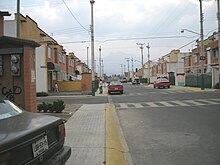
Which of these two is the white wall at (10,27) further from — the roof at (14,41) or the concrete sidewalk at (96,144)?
the concrete sidewalk at (96,144)

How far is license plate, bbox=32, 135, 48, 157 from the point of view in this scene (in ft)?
12.1

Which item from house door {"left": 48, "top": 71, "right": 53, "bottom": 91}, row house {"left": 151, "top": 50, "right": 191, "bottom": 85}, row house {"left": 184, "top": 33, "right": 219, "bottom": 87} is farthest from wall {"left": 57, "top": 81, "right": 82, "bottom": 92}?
row house {"left": 151, "top": 50, "right": 191, "bottom": 85}

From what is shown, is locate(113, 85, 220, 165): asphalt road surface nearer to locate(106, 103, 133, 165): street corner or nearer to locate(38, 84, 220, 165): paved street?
locate(38, 84, 220, 165): paved street

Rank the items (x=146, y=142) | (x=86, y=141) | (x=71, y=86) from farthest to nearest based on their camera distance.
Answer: (x=71, y=86) → (x=146, y=142) → (x=86, y=141)

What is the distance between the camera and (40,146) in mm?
3859

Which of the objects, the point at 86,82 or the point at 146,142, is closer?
the point at 146,142

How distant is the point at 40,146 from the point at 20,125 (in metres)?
0.37

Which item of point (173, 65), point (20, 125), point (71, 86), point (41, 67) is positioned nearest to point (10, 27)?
point (41, 67)

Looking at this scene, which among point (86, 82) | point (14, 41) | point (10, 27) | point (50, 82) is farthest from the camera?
point (50, 82)

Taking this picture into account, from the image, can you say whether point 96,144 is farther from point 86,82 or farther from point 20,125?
point 86,82

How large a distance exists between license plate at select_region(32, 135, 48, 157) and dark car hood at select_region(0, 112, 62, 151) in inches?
6.4

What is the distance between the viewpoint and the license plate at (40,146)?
12.1 feet

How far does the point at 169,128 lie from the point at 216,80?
101 feet

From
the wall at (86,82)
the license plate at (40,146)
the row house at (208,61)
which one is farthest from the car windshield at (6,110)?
the row house at (208,61)
